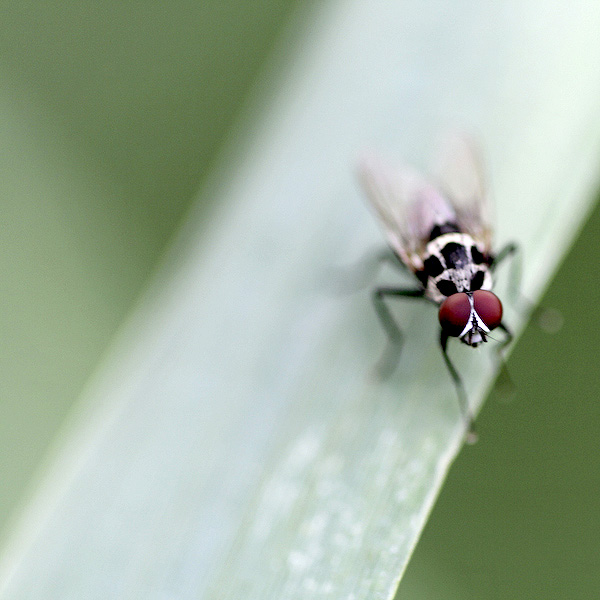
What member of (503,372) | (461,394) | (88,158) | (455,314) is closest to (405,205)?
(455,314)

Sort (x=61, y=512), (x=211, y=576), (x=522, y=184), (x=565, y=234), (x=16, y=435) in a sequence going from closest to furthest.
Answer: (x=211, y=576)
(x=61, y=512)
(x=565, y=234)
(x=522, y=184)
(x=16, y=435)

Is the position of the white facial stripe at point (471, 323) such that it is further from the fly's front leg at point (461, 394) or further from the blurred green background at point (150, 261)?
the blurred green background at point (150, 261)

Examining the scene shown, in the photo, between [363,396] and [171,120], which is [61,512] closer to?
[363,396]

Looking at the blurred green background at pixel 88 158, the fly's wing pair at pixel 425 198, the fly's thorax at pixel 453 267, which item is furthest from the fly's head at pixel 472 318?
the blurred green background at pixel 88 158

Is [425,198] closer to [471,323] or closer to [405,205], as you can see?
[405,205]

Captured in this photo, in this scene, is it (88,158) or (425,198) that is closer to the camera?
(425,198)

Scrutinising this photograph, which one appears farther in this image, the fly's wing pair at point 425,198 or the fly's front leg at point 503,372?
the fly's wing pair at point 425,198

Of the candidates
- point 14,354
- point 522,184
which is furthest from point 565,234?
point 14,354
